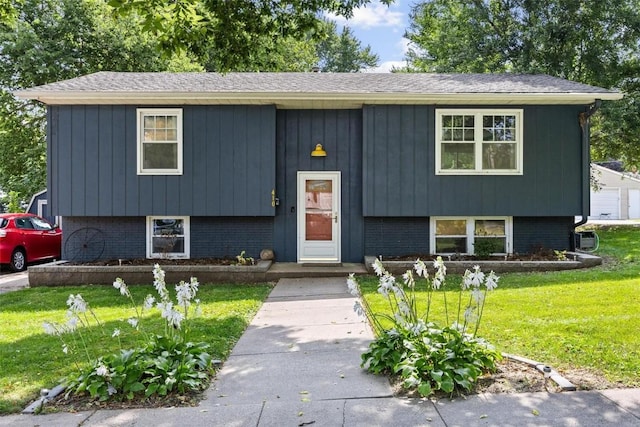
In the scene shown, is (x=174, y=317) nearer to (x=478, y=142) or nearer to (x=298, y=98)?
(x=298, y=98)

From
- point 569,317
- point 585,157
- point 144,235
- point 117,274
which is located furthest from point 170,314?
point 585,157

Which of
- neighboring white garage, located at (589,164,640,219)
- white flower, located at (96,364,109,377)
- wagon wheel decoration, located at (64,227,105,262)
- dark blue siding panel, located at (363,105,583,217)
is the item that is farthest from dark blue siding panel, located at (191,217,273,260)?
neighboring white garage, located at (589,164,640,219)

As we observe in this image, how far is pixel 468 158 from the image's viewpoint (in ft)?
33.4

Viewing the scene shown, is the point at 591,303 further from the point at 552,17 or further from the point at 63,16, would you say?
the point at 63,16

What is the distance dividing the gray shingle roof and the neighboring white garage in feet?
82.4

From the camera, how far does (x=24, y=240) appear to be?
11984 millimetres

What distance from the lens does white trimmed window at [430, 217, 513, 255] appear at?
10430 millimetres

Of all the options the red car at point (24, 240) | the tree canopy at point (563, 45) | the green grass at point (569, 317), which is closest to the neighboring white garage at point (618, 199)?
the tree canopy at point (563, 45)

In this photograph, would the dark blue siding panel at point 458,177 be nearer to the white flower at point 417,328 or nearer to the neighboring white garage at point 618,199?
the white flower at point 417,328


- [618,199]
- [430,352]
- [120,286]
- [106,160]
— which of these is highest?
[106,160]

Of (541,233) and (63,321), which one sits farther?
(541,233)

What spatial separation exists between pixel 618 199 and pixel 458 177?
28.4 meters

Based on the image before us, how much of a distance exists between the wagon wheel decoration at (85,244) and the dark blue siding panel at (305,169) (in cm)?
383

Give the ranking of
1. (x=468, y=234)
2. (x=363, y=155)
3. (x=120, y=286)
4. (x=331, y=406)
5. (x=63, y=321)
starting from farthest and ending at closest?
1. (x=468, y=234)
2. (x=363, y=155)
3. (x=63, y=321)
4. (x=120, y=286)
5. (x=331, y=406)
